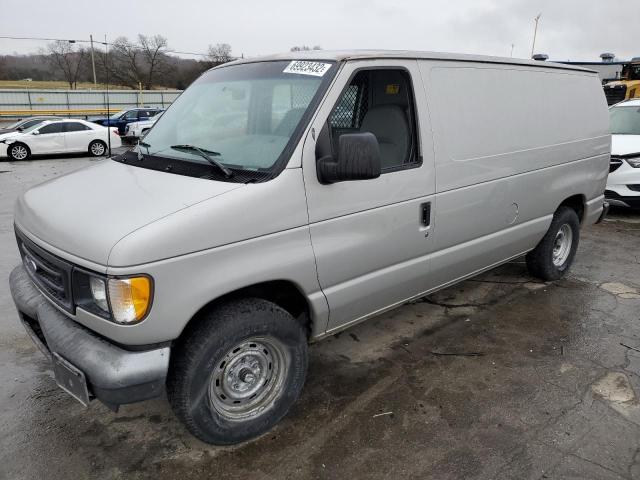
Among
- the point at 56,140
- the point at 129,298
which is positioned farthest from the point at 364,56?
the point at 56,140

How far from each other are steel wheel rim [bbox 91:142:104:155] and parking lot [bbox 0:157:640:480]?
14.4 metres

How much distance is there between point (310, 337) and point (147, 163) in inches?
58.2

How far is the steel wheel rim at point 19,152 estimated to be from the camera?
16172mm

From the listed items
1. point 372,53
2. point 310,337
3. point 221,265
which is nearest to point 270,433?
point 310,337

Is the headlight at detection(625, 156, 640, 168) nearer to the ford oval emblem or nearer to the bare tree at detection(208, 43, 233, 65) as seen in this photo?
the ford oval emblem

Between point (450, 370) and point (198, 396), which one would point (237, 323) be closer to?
point (198, 396)

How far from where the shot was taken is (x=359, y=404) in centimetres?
324

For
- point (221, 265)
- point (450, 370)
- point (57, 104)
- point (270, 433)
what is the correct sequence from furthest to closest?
point (57, 104) < point (450, 370) < point (270, 433) < point (221, 265)

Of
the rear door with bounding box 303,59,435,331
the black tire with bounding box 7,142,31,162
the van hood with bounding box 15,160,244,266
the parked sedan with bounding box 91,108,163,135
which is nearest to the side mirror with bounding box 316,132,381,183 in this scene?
the rear door with bounding box 303,59,435,331

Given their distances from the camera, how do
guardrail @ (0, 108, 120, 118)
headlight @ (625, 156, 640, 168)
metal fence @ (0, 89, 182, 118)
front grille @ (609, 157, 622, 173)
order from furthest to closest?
metal fence @ (0, 89, 182, 118) → guardrail @ (0, 108, 120, 118) → front grille @ (609, 157, 622, 173) → headlight @ (625, 156, 640, 168)

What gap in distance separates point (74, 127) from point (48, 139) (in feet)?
3.07

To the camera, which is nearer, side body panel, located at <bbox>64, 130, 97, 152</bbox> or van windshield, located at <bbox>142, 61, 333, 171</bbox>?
van windshield, located at <bbox>142, 61, 333, 171</bbox>

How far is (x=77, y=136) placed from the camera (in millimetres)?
17156

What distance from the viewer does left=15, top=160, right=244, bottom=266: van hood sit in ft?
7.62
